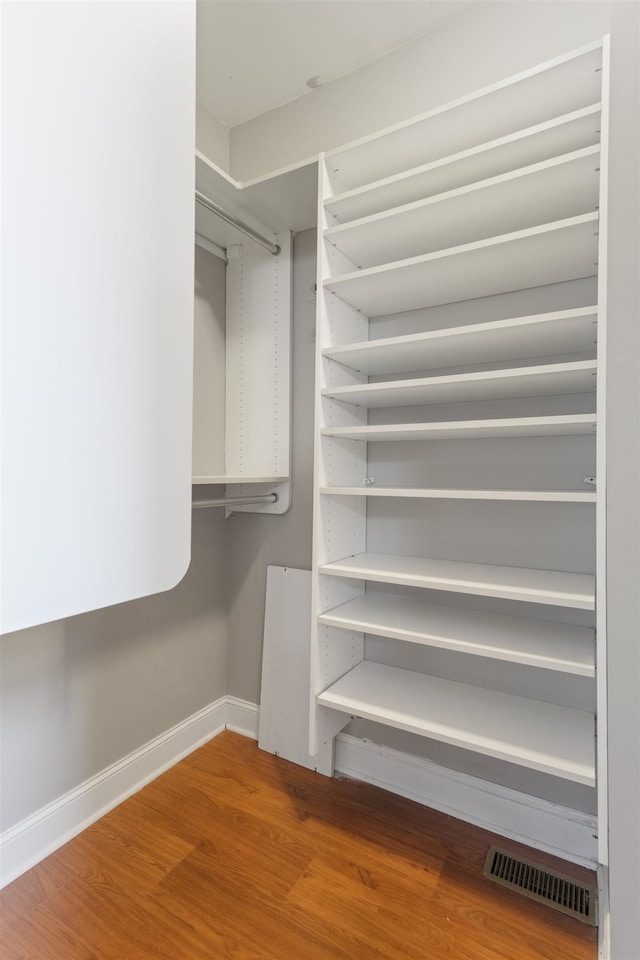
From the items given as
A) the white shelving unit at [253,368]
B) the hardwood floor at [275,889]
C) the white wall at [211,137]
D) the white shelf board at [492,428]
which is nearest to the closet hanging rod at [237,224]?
the white shelving unit at [253,368]

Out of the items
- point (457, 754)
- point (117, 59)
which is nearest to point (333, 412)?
point (117, 59)

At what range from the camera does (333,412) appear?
1.50m

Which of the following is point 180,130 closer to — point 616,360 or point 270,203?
point 270,203

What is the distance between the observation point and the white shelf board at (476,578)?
1094 mm

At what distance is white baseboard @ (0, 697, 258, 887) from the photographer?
4.26ft

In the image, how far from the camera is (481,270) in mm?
1308

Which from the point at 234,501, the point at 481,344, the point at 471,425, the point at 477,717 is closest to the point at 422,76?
the point at 481,344

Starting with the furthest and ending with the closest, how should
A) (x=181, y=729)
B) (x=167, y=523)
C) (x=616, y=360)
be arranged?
(x=181, y=729) → (x=167, y=523) → (x=616, y=360)

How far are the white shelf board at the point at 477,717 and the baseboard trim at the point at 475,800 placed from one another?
0.32 m

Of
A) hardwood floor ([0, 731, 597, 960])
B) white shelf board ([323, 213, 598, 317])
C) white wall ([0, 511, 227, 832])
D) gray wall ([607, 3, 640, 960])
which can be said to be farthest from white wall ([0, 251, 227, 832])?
gray wall ([607, 3, 640, 960])

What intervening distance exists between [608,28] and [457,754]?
227 centimetres

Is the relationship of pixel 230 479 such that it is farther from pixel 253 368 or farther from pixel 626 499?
pixel 626 499

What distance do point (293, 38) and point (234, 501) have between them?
164cm

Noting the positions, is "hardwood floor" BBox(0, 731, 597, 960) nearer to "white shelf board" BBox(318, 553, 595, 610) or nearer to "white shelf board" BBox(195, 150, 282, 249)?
"white shelf board" BBox(318, 553, 595, 610)
